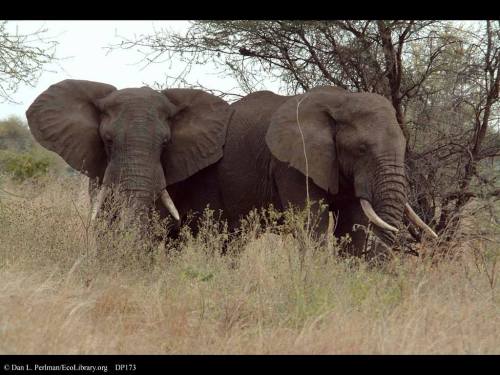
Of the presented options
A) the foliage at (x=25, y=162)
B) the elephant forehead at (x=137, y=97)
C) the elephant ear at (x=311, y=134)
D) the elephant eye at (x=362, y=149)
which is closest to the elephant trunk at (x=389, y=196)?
the elephant eye at (x=362, y=149)

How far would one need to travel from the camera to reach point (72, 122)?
8727 millimetres

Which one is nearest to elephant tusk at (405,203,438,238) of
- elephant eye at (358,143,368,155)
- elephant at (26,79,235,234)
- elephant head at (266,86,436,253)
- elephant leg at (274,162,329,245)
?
elephant head at (266,86,436,253)

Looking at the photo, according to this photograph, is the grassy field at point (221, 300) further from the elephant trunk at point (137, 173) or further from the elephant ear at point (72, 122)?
the elephant ear at point (72, 122)

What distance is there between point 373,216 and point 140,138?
225 cm

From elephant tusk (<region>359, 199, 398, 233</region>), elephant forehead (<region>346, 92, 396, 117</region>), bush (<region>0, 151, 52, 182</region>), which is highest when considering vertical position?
bush (<region>0, 151, 52, 182</region>)

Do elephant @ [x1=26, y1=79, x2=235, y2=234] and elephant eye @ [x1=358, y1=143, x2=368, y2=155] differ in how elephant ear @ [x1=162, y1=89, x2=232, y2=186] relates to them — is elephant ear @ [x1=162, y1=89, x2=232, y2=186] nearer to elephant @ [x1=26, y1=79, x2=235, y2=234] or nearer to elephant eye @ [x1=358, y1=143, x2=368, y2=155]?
elephant @ [x1=26, y1=79, x2=235, y2=234]

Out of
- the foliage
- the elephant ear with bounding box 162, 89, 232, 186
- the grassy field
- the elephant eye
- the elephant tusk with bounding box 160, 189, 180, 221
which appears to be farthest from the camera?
the foliage

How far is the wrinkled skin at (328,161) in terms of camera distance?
7512 millimetres

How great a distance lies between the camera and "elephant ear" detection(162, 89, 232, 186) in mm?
8797

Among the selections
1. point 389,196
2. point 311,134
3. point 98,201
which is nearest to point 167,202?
point 98,201

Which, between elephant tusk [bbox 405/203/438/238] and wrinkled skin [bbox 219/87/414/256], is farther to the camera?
elephant tusk [bbox 405/203/438/238]
